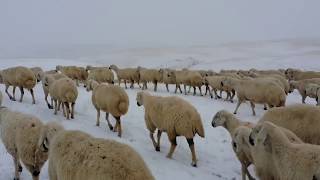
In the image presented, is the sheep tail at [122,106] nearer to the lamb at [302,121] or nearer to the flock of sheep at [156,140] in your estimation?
the flock of sheep at [156,140]

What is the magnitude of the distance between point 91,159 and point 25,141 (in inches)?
123

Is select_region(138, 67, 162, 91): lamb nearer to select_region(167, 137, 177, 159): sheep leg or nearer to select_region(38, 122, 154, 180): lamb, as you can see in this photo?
select_region(167, 137, 177, 159): sheep leg

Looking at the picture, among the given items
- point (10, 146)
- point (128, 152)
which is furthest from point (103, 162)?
point (10, 146)

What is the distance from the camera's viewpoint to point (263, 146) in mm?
8188

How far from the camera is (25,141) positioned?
8.66 metres

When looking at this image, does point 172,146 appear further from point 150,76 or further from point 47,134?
point 150,76

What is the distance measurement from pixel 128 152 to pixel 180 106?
5.16 metres

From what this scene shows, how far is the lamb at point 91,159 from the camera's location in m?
5.82

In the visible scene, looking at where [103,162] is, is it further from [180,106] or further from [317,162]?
[180,106]

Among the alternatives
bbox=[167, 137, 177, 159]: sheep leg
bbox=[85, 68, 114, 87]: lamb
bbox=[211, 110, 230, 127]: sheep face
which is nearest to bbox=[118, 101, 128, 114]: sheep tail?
bbox=[167, 137, 177, 159]: sheep leg

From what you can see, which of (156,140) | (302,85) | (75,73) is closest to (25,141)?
(156,140)

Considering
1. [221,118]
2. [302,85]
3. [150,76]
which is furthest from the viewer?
[150,76]

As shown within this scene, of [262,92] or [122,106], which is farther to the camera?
[262,92]

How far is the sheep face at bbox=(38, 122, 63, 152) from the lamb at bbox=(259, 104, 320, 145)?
582cm
